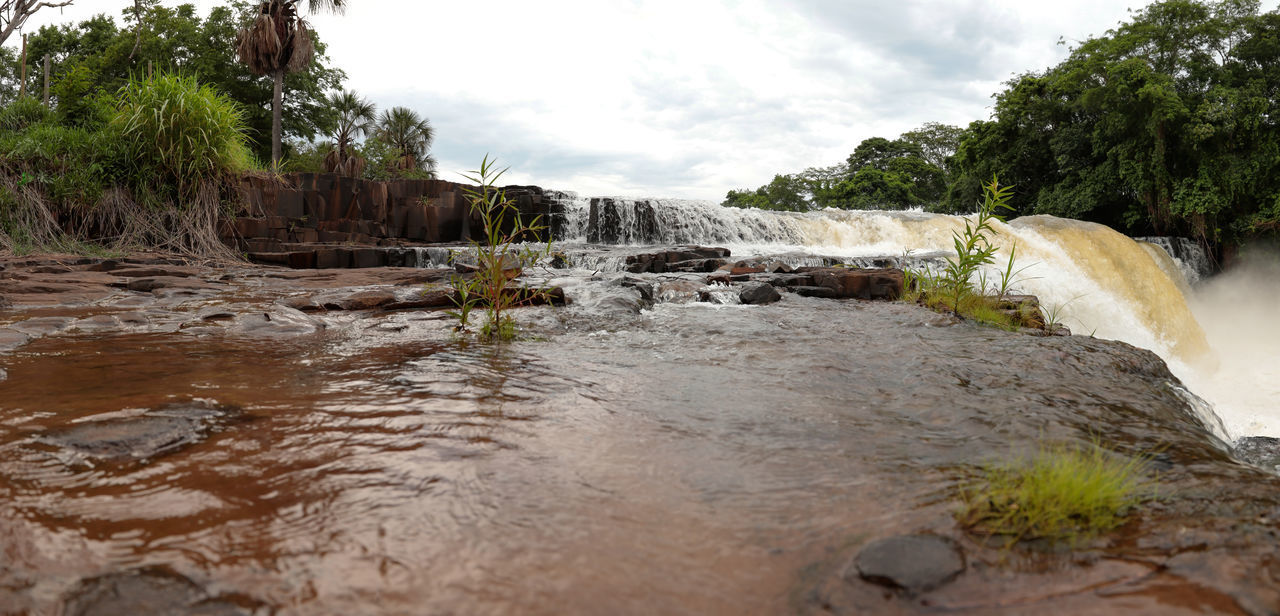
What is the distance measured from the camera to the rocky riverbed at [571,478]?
133cm

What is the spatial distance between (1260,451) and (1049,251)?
37.7 feet

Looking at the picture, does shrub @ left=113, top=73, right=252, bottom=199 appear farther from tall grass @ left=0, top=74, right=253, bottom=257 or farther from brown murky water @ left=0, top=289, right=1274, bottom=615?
brown murky water @ left=0, top=289, right=1274, bottom=615

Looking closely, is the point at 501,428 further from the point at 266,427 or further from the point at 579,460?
the point at 266,427

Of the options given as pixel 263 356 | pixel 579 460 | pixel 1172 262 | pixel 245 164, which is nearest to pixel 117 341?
pixel 263 356

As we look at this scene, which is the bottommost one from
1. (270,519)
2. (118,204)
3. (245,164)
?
(270,519)

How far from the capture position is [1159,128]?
1797 cm

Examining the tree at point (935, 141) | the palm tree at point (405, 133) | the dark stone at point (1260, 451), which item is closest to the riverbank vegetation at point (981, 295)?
the dark stone at point (1260, 451)

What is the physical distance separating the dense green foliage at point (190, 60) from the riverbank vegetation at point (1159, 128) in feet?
93.4

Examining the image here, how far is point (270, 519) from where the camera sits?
158 cm

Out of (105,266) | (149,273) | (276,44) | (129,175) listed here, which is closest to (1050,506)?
(149,273)

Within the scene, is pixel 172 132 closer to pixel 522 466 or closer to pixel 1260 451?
pixel 522 466

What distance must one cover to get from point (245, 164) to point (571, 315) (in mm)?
8087

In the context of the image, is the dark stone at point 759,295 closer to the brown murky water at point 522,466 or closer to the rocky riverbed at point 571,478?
the rocky riverbed at point 571,478

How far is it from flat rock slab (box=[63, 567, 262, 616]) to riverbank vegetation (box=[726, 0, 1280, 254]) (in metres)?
23.1
